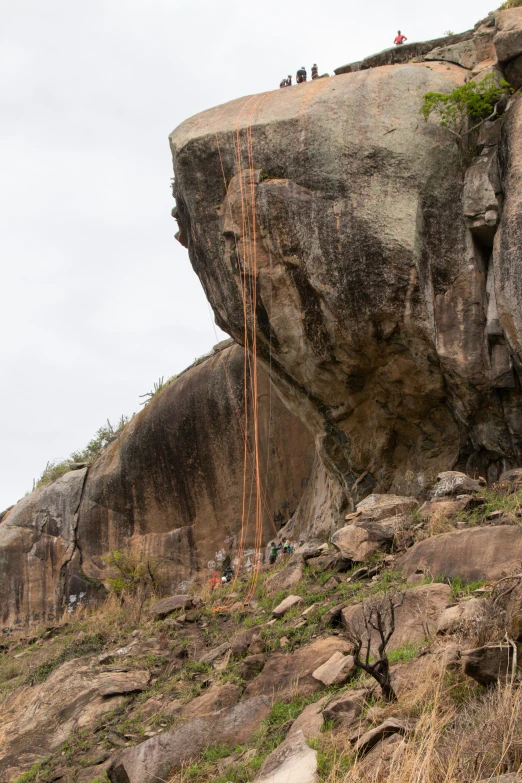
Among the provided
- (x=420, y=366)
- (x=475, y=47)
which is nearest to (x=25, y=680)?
(x=420, y=366)

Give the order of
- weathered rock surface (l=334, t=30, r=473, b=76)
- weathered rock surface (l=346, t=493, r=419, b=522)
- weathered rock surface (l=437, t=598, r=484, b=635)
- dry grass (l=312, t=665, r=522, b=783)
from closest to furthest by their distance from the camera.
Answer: dry grass (l=312, t=665, r=522, b=783) → weathered rock surface (l=437, t=598, r=484, b=635) → weathered rock surface (l=346, t=493, r=419, b=522) → weathered rock surface (l=334, t=30, r=473, b=76)

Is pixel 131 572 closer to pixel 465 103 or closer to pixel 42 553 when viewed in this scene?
pixel 42 553

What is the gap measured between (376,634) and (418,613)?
1.38 ft

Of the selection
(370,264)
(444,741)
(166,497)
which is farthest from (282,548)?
(444,741)

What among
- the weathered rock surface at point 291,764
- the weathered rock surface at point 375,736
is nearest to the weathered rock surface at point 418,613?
the weathered rock surface at point 291,764

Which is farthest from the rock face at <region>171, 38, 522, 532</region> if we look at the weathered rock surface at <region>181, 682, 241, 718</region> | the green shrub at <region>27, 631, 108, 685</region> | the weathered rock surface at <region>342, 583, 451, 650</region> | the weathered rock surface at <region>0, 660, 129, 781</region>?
the weathered rock surface at <region>181, 682, 241, 718</region>

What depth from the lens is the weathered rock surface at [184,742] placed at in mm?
7039

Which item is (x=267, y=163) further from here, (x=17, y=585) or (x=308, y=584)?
(x=17, y=585)

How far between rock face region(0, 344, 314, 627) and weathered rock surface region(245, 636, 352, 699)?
8618mm

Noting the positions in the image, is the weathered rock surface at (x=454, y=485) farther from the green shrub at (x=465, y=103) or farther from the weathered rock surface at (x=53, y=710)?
the green shrub at (x=465, y=103)

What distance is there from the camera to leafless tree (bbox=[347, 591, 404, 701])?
19.3 ft

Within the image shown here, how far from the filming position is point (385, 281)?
12.2 m

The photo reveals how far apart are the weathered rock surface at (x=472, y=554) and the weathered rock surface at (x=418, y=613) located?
0.43 m

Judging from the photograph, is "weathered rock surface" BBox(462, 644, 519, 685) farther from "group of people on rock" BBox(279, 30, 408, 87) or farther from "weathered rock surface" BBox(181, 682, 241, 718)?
"group of people on rock" BBox(279, 30, 408, 87)
